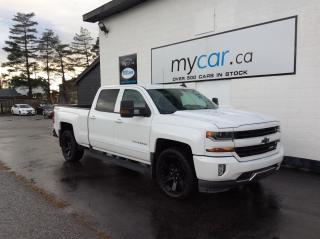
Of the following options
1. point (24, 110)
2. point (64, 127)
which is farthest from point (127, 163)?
point (24, 110)

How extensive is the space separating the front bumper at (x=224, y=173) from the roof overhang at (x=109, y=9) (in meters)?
9.23

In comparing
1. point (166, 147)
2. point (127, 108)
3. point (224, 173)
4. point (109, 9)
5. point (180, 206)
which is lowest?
point (180, 206)

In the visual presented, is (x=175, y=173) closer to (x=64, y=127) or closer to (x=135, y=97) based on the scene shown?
(x=135, y=97)

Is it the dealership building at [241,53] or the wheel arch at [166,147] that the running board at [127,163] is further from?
the dealership building at [241,53]

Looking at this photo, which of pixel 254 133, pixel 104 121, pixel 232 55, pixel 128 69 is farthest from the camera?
pixel 128 69

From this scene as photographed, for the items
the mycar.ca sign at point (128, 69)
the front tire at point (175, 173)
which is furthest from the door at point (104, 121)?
the mycar.ca sign at point (128, 69)

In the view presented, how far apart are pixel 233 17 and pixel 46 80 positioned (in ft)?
187

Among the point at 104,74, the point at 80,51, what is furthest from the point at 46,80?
the point at 104,74

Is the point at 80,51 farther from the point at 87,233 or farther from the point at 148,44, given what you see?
the point at 87,233

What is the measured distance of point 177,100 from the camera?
6.43 metres

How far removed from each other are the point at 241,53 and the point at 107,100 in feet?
13.5

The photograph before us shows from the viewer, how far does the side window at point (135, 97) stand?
6.36 meters

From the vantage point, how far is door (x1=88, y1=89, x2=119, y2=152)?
694cm

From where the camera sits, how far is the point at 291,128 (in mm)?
8172
